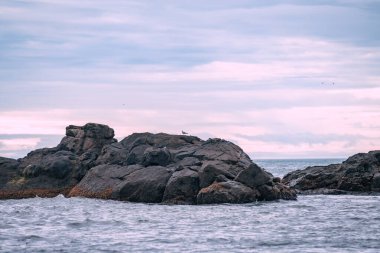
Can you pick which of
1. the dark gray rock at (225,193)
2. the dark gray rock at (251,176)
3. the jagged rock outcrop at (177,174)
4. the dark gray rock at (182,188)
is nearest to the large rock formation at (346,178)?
the jagged rock outcrop at (177,174)

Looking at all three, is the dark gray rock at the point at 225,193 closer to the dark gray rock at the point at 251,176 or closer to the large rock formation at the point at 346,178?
the dark gray rock at the point at 251,176

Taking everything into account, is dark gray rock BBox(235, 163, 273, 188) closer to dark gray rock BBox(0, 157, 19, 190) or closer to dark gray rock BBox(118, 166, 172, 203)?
dark gray rock BBox(118, 166, 172, 203)

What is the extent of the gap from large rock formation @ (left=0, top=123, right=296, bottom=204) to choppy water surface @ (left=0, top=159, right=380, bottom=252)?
232cm

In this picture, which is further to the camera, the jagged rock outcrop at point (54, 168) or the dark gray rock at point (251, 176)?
the jagged rock outcrop at point (54, 168)

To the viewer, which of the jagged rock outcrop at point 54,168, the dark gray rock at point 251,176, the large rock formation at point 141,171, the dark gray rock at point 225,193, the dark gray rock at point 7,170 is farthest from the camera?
the dark gray rock at point 7,170

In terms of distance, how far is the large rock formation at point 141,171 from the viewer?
5944cm

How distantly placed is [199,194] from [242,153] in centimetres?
1196

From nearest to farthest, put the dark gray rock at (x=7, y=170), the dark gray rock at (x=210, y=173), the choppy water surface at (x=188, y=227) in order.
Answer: the choppy water surface at (x=188, y=227) → the dark gray rock at (x=210, y=173) → the dark gray rock at (x=7, y=170)

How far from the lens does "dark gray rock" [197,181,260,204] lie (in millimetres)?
57844

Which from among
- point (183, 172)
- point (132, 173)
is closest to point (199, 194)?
point (183, 172)

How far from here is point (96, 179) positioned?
6775 centimetres

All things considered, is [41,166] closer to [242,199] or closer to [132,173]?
[132,173]

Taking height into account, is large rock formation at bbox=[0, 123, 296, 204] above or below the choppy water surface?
above

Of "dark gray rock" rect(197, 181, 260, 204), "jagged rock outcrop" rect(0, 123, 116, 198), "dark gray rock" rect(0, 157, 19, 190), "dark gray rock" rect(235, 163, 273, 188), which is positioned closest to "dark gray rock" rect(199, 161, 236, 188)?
"dark gray rock" rect(197, 181, 260, 204)
